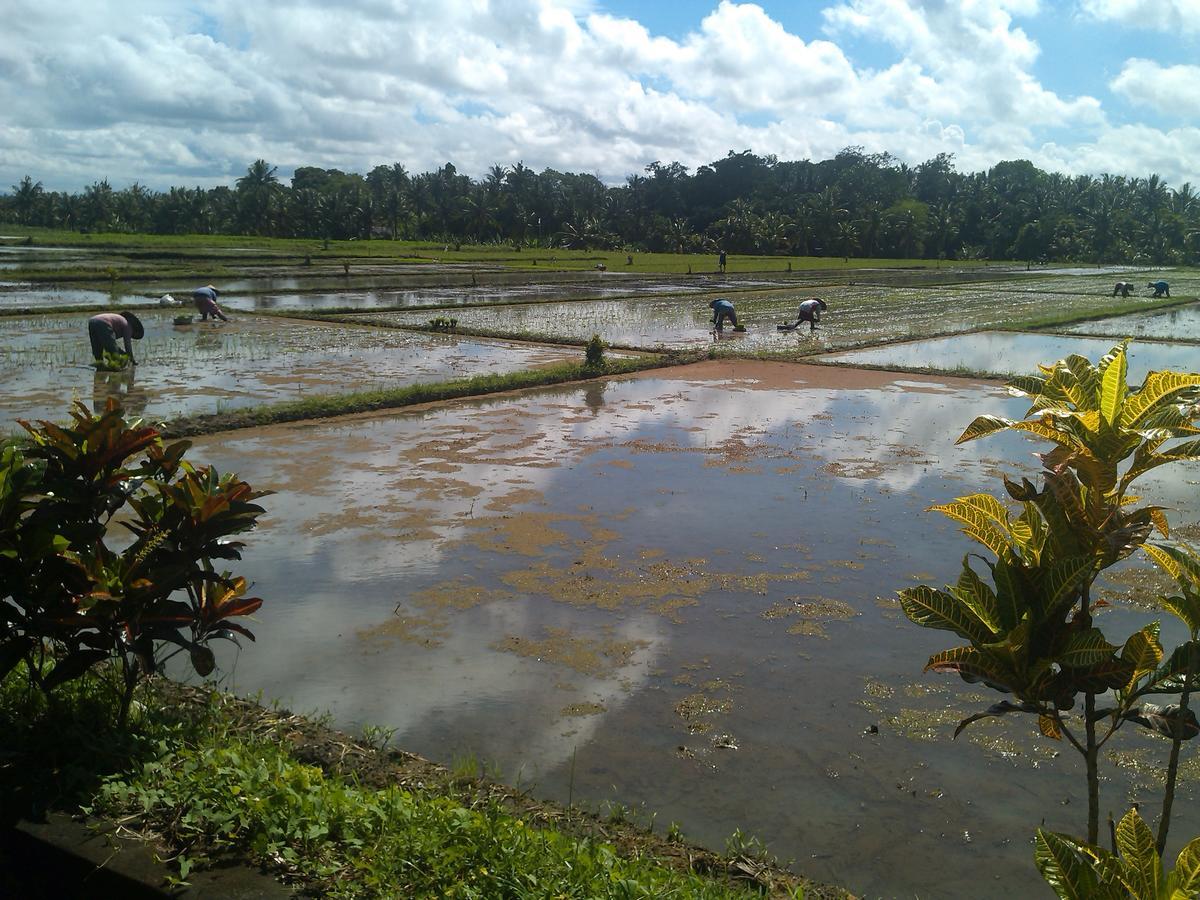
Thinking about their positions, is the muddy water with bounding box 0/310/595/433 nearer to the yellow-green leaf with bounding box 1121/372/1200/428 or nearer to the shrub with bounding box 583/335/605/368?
the shrub with bounding box 583/335/605/368

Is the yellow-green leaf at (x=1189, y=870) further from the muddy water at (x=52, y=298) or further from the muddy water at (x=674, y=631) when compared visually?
the muddy water at (x=52, y=298)

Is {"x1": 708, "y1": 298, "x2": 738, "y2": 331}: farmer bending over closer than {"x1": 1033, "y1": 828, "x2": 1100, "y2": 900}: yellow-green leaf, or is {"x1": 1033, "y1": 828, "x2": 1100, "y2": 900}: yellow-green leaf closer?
{"x1": 1033, "y1": 828, "x2": 1100, "y2": 900}: yellow-green leaf

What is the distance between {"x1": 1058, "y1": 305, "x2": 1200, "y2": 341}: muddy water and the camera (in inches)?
842

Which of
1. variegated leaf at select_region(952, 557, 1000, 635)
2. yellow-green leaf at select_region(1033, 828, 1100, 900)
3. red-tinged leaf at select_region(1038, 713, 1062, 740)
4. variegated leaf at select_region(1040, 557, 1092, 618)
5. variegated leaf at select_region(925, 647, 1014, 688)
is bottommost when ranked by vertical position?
yellow-green leaf at select_region(1033, 828, 1100, 900)

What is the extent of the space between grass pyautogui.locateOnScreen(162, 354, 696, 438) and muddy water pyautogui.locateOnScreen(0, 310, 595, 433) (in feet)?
2.13

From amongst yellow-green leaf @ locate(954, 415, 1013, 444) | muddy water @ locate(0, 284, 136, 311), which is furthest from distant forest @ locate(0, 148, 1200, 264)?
yellow-green leaf @ locate(954, 415, 1013, 444)

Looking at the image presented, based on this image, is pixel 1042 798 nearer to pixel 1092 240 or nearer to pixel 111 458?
pixel 111 458

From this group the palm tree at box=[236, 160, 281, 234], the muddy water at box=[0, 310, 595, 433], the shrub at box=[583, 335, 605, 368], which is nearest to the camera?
the muddy water at box=[0, 310, 595, 433]

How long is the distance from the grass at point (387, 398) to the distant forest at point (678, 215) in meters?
46.3

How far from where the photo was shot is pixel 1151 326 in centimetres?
2414

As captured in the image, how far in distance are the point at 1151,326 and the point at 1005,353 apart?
29.7 feet

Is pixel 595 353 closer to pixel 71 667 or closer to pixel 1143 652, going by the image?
pixel 71 667

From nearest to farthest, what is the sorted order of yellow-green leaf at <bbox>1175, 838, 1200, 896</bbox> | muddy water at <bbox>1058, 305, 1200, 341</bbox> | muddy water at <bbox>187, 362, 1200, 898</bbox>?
1. yellow-green leaf at <bbox>1175, 838, 1200, 896</bbox>
2. muddy water at <bbox>187, 362, 1200, 898</bbox>
3. muddy water at <bbox>1058, 305, 1200, 341</bbox>

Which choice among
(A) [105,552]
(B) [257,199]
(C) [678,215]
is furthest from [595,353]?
(C) [678,215]
